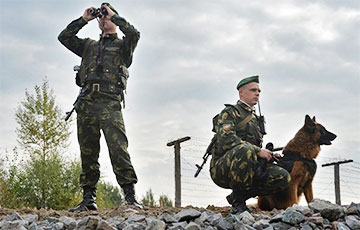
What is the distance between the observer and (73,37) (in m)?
6.96

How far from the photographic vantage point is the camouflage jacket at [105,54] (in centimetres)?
663

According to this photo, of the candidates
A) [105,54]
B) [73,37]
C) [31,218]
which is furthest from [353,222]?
[73,37]

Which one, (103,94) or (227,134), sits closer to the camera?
(227,134)

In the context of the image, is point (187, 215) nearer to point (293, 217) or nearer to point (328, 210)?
point (293, 217)

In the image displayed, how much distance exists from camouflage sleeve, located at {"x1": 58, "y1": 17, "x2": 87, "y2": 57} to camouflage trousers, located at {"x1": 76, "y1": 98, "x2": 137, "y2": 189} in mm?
725

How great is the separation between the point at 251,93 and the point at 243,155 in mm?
775

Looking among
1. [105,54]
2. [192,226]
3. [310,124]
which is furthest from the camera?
[105,54]

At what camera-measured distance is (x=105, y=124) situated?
6547 mm

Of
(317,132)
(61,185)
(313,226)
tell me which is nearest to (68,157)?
(61,185)

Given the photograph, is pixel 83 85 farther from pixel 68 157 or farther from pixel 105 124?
pixel 68 157

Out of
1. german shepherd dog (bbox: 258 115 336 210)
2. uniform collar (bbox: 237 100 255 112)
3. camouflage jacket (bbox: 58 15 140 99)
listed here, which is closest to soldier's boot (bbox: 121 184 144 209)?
camouflage jacket (bbox: 58 15 140 99)

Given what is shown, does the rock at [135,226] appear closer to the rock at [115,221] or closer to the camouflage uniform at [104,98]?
the rock at [115,221]

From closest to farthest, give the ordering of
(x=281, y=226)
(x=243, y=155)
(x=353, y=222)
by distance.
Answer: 1. (x=281, y=226)
2. (x=353, y=222)
3. (x=243, y=155)

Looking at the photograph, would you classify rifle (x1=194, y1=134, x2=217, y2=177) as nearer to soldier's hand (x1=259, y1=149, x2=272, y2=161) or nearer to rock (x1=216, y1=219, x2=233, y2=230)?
soldier's hand (x1=259, y1=149, x2=272, y2=161)
